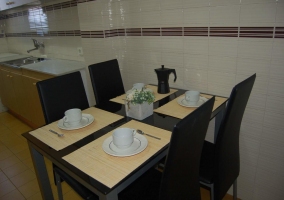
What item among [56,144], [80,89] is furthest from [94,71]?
[56,144]

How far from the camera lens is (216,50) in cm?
165

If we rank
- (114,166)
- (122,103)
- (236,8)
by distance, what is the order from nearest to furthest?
(114,166) < (236,8) < (122,103)

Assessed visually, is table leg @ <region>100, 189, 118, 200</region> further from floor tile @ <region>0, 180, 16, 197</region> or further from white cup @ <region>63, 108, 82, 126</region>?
floor tile @ <region>0, 180, 16, 197</region>

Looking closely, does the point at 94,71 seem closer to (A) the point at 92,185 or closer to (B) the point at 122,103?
(B) the point at 122,103

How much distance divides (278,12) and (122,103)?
3.72 ft

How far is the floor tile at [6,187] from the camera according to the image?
1.98 m

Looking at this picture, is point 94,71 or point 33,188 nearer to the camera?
point 94,71

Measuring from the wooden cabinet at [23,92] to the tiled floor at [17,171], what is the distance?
0.93ft

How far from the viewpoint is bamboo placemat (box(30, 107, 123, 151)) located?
3.80 feet

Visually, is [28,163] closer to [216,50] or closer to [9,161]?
[9,161]

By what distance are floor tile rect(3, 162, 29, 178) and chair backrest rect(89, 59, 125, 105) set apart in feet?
3.71

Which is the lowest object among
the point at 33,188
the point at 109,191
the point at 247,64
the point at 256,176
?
the point at 33,188

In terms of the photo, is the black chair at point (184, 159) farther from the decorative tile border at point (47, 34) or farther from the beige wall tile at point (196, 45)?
the decorative tile border at point (47, 34)

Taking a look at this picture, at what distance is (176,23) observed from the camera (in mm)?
1811
